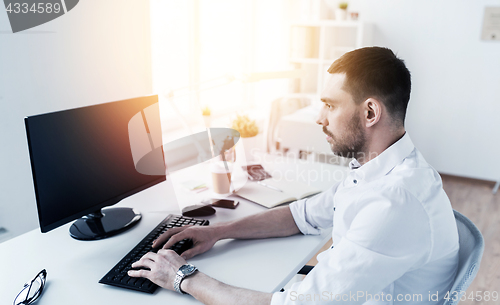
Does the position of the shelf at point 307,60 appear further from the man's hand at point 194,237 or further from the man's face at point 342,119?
the man's hand at point 194,237

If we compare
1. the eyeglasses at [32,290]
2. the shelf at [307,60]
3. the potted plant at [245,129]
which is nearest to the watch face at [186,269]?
the eyeglasses at [32,290]

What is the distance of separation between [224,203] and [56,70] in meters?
1.10

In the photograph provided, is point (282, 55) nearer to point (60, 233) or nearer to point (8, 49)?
point (8, 49)

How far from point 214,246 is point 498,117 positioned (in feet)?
11.5

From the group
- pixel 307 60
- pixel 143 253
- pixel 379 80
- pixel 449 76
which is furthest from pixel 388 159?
pixel 449 76

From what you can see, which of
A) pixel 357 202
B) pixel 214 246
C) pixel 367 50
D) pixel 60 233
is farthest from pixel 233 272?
pixel 367 50

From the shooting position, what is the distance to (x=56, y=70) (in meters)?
1.91

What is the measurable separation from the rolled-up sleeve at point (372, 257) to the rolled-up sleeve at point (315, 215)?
15.0 inches

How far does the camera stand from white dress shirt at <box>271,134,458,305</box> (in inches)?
33.9

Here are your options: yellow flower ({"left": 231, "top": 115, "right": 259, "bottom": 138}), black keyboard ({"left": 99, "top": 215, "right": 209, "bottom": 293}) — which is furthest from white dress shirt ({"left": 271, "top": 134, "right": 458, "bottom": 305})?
yellow flower ({"left": 231, "top": 115, "right": 259, "bottom": 138})

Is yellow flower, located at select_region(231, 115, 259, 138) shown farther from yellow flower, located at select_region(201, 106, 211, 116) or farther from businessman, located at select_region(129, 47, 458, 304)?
businessman, located at select_region(129, 47, 458, 304)

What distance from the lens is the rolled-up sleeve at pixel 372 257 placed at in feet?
2.81

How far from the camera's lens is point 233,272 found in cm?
107

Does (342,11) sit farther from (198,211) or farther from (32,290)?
(32,290)
